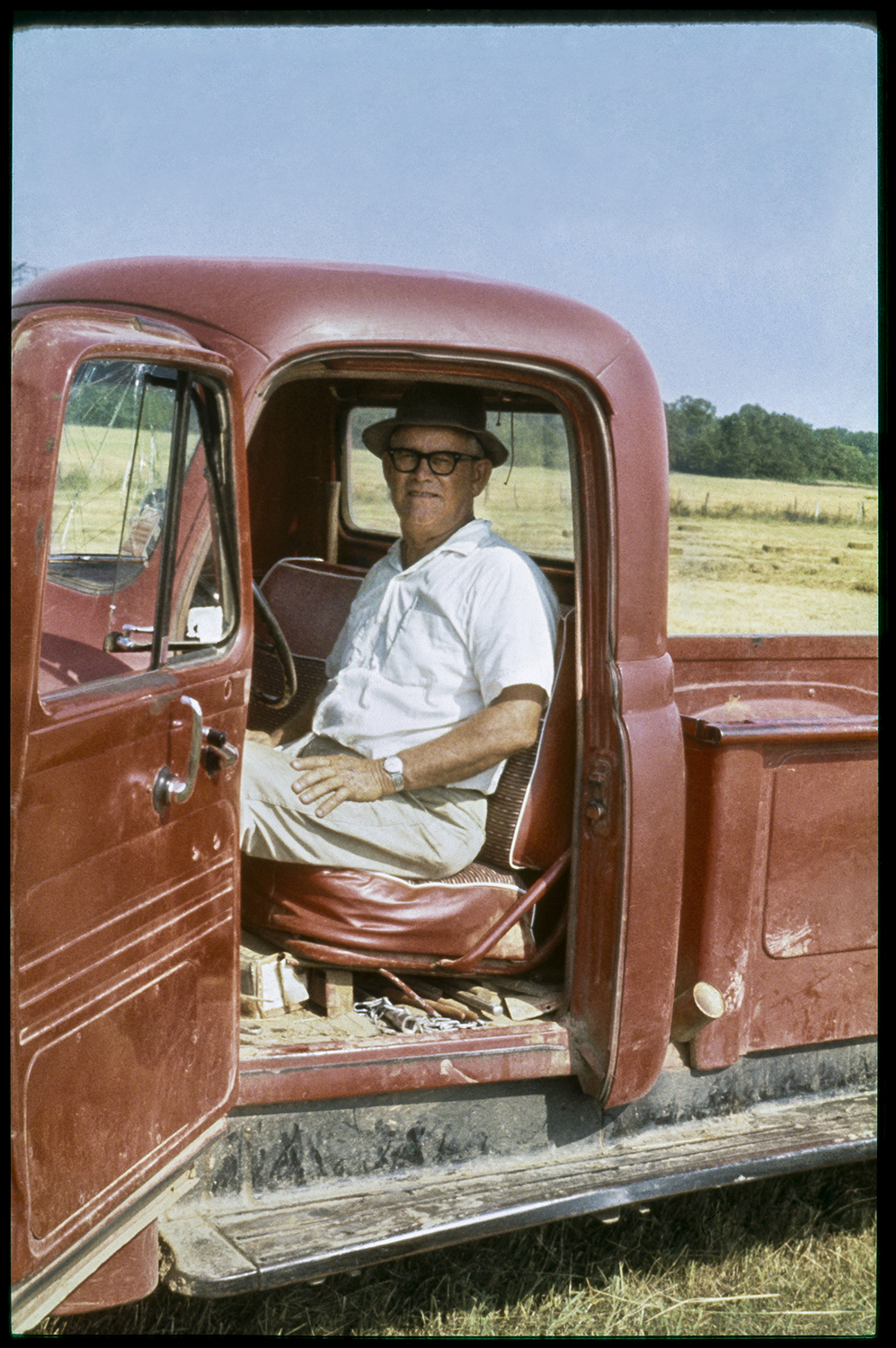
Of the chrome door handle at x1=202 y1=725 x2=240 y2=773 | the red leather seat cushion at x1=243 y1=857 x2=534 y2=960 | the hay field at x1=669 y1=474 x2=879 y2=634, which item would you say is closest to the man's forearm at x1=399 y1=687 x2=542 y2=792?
the red leather seat cushion at x1=243 y1=857 x2=534 y2=960

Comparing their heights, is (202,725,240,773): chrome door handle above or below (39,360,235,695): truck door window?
below

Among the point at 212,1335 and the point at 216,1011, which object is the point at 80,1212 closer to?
the point at 216,1011

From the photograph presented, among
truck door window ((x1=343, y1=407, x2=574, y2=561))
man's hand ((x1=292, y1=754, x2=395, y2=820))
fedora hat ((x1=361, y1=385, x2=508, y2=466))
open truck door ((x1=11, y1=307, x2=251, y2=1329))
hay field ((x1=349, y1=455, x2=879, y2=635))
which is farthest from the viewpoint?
hay field ((x1=349, y1=455, x2=879, y2=635))

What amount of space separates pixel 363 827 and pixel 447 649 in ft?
1.55

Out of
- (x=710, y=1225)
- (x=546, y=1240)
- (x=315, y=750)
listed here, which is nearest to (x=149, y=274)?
(x=315, y=750)

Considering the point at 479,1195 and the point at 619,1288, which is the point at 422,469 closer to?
the point at 479,1195

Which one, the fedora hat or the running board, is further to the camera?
the fedora hat

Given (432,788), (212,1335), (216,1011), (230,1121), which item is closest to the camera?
(216,1011)

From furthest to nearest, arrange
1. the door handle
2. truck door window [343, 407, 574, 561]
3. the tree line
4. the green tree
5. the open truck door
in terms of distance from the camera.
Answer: the green tree, the tree line, truck door window [343, 407, 574, 561], the door handle, the open truck door

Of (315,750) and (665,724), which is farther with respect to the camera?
(315,750)

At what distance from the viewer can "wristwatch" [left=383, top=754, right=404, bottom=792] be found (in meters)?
2.86

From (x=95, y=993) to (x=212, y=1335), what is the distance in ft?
3.88

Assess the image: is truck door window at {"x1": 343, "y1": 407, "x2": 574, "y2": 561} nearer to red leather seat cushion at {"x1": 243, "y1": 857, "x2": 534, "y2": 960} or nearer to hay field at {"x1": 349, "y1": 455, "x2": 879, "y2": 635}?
red leather seat cushion at {"x1": 243, "y1": 857, "x2": 534, "y2": 960}

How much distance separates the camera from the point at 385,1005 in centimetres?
285
